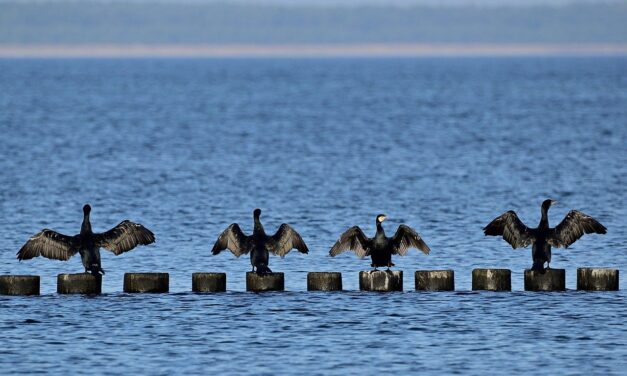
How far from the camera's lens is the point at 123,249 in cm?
3325

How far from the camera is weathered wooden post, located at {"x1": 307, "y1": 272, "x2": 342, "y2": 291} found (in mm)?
33219

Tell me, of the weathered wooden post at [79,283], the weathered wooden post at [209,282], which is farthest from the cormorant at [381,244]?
the weathered wooden post at [79,283]

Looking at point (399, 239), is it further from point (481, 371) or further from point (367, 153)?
point (367, 153)


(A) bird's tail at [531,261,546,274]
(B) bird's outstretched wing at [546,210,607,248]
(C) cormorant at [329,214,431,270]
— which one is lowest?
(A) bird's tail at [531,261,546,274]

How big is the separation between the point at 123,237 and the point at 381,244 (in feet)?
18.5

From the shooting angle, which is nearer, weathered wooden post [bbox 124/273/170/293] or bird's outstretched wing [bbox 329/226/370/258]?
bird's outstretched wing [bbox 329/226/370/258]

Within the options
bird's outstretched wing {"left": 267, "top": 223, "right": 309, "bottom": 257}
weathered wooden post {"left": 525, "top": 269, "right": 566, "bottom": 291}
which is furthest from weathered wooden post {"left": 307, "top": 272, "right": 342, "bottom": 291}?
weathered wooden post {"left": 525, "top": 269, "right": 566, "bottom": 291}

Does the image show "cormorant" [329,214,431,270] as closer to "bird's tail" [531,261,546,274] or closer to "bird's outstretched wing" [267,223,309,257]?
"bird's outstretched wing" [267,223,309,257]

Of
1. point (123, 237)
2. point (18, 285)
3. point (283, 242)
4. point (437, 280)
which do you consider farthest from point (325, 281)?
point (18, 285)

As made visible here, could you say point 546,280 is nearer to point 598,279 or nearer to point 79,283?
point 598,279

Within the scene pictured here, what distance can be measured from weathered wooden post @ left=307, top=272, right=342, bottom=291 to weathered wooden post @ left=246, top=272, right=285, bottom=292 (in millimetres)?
664

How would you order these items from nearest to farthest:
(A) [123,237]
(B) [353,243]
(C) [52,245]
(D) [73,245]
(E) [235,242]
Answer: (E) [235,242] < (D) [73,245] < (C) [52,245] < (B) [353,243] < (A) [123,237]

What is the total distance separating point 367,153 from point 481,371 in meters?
63.9

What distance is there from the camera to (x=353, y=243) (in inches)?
1294
